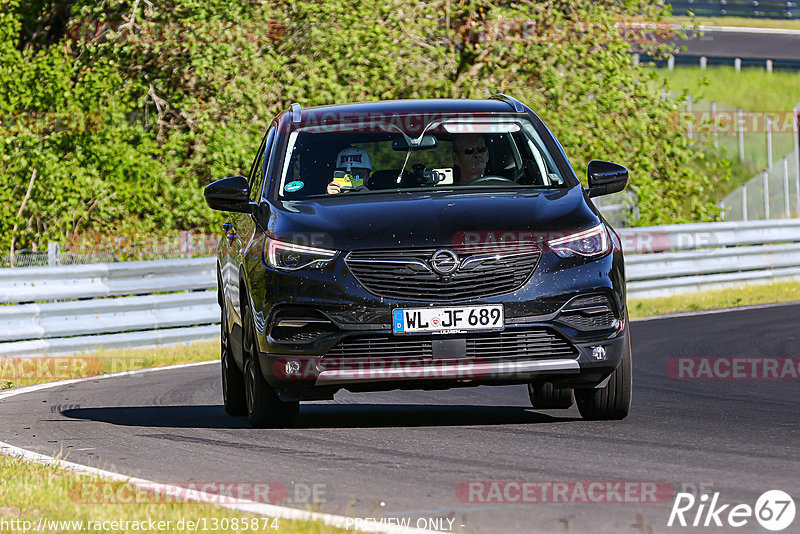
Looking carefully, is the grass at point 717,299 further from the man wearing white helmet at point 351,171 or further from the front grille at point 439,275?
the front grille at point 439,275

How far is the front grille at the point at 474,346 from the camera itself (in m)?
7.79

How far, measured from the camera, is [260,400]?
8430mm

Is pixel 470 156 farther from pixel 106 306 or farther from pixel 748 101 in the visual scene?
pixel 748 101

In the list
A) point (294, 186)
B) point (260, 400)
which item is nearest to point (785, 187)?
point (294, 186)

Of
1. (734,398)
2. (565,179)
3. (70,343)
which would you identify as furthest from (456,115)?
(70,343)

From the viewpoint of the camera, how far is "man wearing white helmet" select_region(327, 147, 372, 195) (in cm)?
879

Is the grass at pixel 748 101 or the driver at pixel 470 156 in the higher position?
the driver at pixel 470 156

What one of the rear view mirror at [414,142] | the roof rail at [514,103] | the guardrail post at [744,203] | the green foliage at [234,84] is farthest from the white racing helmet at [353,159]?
the guardrail post at [744,203]

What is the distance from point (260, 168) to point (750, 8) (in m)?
41.6

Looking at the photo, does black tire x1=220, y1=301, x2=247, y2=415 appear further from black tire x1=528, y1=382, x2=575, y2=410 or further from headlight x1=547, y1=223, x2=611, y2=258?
Answer: headlight x1=547, y1=223, x2=611, y2=258

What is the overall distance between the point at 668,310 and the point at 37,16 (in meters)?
11.6

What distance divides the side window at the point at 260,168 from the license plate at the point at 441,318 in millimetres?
1669

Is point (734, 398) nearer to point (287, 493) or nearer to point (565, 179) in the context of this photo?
point (565, 179)

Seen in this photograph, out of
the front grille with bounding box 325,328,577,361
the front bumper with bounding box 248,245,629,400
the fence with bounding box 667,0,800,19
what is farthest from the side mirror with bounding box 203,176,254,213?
the fence with bounding box 667,0,800,19
